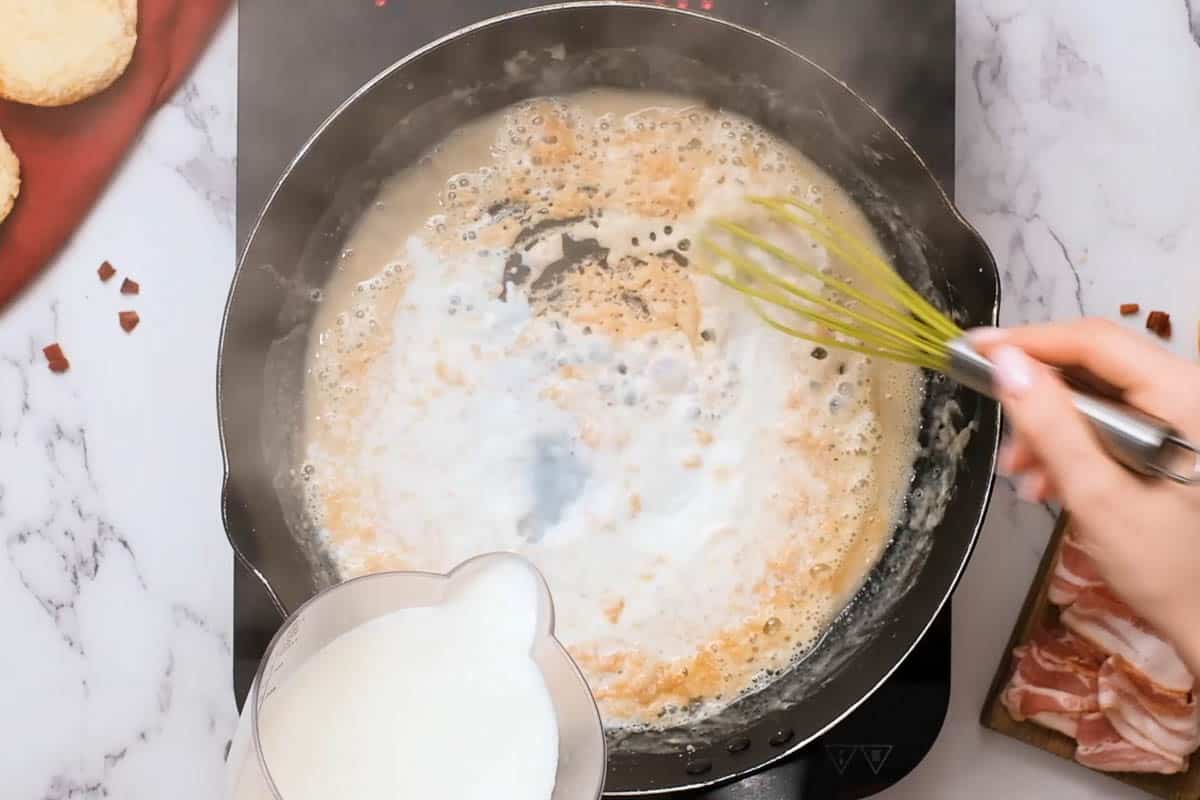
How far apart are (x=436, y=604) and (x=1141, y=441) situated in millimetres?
555

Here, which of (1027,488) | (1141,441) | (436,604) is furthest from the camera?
(1027,488)

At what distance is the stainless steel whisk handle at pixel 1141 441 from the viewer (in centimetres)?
77

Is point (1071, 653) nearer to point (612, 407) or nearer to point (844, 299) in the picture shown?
point (844, 299)

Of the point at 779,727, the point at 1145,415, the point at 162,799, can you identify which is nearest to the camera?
the point at 1145,415

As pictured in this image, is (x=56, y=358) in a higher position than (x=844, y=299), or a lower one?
lower

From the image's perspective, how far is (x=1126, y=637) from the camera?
1079 millimetres

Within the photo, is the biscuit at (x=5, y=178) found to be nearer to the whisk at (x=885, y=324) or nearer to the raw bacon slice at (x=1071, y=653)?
the whisk at (x=885, y=324)

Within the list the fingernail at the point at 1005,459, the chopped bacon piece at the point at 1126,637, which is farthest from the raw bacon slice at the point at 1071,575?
the fingernail at the point at 1005,459

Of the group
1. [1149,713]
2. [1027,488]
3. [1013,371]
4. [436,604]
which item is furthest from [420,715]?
[1149,713]

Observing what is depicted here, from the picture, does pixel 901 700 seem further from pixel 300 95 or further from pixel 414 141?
pixel 300 95

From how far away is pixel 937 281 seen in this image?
43.0 inches

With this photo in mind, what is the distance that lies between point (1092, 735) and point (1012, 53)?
735 mm

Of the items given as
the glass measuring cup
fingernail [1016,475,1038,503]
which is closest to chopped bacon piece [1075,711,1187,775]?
fingernail [1016,475,1038,503]

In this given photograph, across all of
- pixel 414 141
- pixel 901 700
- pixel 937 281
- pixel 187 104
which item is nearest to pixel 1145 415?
pixel 937 281
